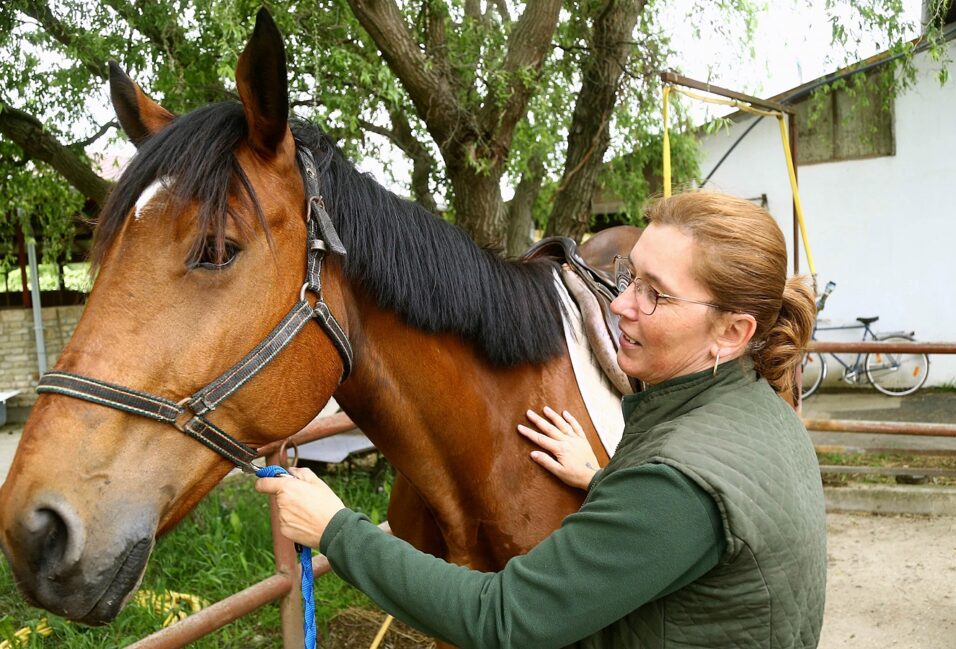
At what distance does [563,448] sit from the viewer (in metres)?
1.83

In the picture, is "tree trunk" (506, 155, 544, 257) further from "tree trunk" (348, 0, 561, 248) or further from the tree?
"tree trunk" (348, 0, 561, 248)

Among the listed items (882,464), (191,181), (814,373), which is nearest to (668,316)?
(191,181)

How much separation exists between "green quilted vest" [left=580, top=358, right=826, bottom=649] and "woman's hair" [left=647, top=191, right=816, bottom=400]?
138 mm

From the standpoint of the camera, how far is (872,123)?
9961mm

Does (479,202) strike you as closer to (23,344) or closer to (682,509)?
(682,509)

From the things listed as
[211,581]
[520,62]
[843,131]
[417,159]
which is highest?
[843,131]

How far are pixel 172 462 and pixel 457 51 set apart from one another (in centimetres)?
463

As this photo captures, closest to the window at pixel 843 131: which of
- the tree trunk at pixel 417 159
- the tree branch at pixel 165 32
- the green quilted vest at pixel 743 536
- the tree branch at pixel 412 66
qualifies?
the tree trunk at pixel 417 159

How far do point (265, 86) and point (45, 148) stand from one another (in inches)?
166

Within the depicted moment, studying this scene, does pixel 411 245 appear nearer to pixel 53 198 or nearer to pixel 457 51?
pixel 457 51

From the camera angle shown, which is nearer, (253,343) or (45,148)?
(253,343)

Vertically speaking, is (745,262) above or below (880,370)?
above

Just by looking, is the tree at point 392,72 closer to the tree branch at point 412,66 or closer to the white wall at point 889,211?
the tree branch at point 412,66

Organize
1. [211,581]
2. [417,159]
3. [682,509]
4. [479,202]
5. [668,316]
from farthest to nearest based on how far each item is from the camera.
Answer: [417,159] → [479,202] → [211,581] → [668,316] → [682,509]
